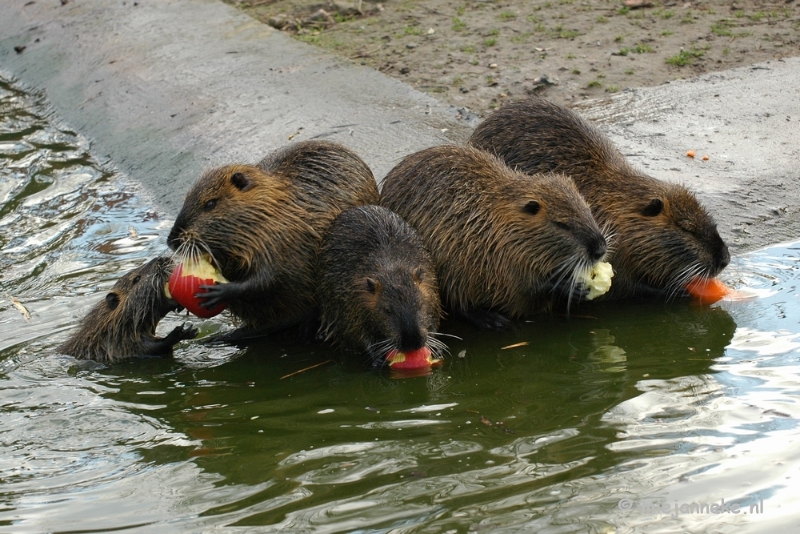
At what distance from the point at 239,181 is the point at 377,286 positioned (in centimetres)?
87

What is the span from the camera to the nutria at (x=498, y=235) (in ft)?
15.1

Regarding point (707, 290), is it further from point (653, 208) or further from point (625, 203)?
point (625, 203)

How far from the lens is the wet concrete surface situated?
6.03 m

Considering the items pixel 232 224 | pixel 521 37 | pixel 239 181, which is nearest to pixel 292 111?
pixel 521 37

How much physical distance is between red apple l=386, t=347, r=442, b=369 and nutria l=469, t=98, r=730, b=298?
47.2 inches

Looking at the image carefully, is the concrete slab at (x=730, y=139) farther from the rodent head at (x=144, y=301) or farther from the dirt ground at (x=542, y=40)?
the rodent head at (x=144, y=301)

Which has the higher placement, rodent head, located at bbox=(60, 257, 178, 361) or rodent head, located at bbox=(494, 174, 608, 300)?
rodent head, located at bbox=(494, 174, 608, 300)

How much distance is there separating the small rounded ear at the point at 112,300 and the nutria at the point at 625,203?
79.0 inches

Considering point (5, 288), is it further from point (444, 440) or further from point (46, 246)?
point (444, 440)

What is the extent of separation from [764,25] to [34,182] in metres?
5.79

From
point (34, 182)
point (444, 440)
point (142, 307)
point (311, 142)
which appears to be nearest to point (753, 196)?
point (311, 142)

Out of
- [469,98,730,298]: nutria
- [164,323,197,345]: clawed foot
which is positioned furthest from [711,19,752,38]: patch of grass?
[164,323,197,345]: clawed foot

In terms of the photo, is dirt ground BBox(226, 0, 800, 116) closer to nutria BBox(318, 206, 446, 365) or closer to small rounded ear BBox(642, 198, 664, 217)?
small rounded ear BBox(642, 198, 664, 217)

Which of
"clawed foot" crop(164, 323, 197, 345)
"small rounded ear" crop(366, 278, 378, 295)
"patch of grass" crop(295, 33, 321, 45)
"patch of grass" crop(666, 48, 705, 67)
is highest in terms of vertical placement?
"patch of grass" crop(295, 33, 321, 45)
